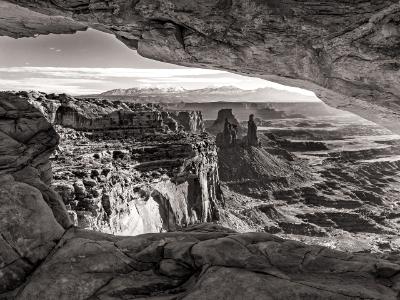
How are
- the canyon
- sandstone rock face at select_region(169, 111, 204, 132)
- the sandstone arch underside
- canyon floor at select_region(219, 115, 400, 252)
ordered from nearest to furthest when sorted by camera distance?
the canyon < the sandstone arch underside < canyon floor at select_region(219, 115, 400, 252) < sandstone rock face at select_region(169, 111, 204, 132)

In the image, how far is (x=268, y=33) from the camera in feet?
48.8

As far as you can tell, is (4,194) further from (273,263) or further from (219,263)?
(273,263)

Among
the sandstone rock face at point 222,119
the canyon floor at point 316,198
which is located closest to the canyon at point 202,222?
Answer: the canyon floor at point 316,198

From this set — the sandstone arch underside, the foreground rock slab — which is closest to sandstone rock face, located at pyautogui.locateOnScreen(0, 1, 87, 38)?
the sandstone arch underside

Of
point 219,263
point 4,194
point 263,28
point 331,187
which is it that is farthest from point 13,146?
point 331,187

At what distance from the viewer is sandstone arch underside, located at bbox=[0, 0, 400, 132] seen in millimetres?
13859

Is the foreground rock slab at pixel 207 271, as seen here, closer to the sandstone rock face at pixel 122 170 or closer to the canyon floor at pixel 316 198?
the sandstone rock face at pixel 122 170

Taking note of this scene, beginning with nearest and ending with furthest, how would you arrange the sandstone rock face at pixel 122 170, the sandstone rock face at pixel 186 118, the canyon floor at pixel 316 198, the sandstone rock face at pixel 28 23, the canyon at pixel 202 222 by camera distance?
the canyon at pixel 202 222, the sandstone rock face at pixel 28 23, the sandstone rock face at pixel 122 170, the canyon floor at pixel 316 198, the sandstone rock face at pixel 186 118

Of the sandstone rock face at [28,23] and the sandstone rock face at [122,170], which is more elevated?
the sandstone rock face at [28,23]

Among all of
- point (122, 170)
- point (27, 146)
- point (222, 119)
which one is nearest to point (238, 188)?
point (122, 170)

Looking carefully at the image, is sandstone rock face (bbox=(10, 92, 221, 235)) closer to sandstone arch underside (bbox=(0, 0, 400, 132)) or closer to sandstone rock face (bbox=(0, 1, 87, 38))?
sandstone rock face (bbox=(0, 1, 87, 38))

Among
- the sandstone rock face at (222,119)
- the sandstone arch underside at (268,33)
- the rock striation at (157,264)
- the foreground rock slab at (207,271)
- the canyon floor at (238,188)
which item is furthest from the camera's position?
the sandstone rock face at (222,119)

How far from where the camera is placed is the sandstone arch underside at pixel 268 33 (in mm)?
13859

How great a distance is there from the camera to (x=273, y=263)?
30.5 feet
